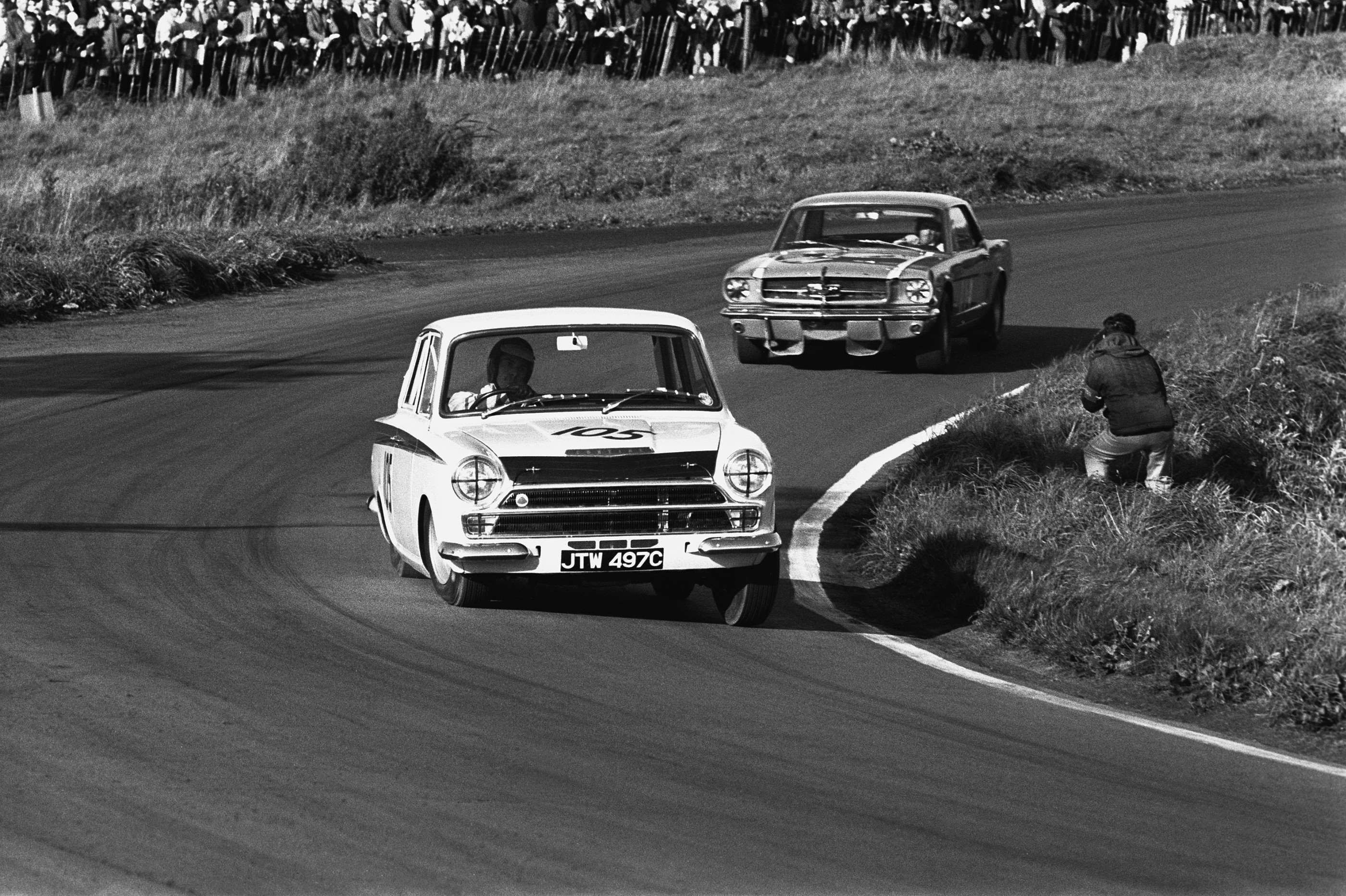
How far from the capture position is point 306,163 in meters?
31.1

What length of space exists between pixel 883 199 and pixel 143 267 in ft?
27.9

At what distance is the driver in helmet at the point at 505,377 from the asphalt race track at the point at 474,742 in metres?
1.00

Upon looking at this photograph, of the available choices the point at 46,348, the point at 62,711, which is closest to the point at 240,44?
the point at 46,348

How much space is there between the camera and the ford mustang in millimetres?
17078

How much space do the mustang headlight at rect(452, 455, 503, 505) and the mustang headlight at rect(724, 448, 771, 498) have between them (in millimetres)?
1069

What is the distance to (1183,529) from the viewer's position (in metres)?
11.7

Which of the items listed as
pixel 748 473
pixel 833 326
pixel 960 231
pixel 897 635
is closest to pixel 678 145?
pixel 960 231

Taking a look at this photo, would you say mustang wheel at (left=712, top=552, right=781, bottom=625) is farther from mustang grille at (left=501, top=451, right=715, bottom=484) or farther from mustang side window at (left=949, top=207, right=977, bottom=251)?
mustang side window at (left=949, top=207, right=977, bottom=251)

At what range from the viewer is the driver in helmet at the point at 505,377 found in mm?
9766

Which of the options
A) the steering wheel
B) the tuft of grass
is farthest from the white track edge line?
the tuft of grass

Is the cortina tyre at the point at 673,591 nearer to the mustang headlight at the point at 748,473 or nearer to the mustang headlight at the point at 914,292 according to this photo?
the mustang headlight at the point at 748,473

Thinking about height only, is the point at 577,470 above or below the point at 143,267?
above

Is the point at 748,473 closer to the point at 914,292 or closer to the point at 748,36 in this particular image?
the point at 914,292

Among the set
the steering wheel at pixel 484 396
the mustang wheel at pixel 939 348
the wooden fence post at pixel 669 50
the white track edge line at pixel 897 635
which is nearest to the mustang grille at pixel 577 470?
the steering wheel at pixel 484 396
